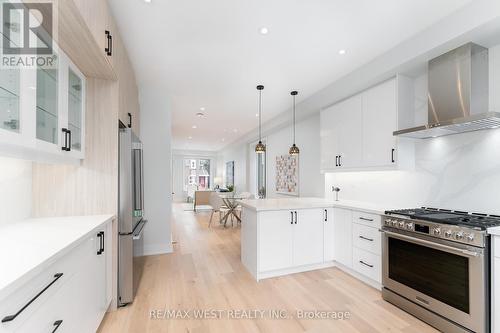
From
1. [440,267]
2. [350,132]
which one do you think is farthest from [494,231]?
[350,132]

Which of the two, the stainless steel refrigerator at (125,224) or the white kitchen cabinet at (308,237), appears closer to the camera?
the stainless steel refrigerator at (125,224)

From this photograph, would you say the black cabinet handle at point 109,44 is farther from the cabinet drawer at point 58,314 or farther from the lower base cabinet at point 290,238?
the lower base cabinet at point 290,238

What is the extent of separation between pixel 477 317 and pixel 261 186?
232 inches

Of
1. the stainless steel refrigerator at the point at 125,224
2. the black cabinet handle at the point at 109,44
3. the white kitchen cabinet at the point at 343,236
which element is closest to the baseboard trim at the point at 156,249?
the stainless steel refrigerator at the point at 125,224

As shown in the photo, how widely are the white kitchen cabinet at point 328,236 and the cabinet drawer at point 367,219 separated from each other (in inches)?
14.2

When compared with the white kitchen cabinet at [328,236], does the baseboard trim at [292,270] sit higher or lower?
lower

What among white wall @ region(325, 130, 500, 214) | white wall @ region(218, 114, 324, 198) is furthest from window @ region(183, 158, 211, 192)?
white wall @ region(325, 130, 500, 214)

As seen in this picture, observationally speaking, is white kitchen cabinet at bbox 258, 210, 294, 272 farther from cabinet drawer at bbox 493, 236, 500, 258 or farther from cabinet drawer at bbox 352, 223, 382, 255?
cabinet drawer at bbox 493, 236, 500, 258

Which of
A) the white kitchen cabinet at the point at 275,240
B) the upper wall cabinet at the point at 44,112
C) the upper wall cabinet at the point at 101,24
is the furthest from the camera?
the white kitchen cabinet at the point at 275,240

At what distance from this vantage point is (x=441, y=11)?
2.02 meters

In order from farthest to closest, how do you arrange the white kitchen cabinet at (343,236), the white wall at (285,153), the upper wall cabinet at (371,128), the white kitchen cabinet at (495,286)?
1. the white wall at (285,153)
2. the white kitchen cabinet at (343,236)
3. the upper wall cabinet at (371,128)
4. the white kitchen cabinet at (495,286)

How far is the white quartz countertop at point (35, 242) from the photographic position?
0.93 m

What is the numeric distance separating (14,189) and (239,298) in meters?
2.16

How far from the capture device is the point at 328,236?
10.7ft
